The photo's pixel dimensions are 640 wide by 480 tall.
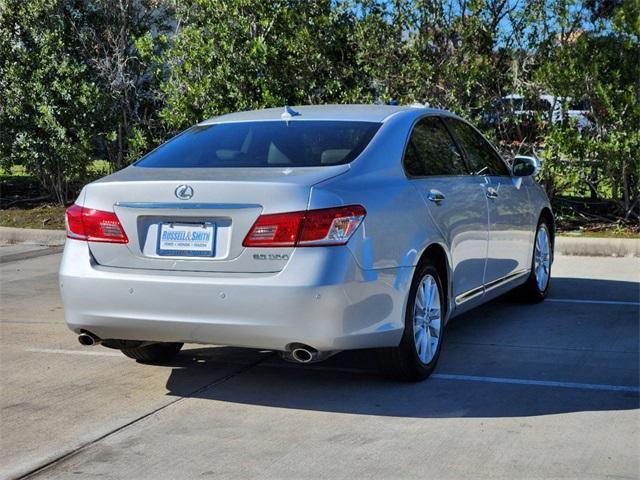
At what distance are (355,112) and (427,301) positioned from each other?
4.32ft

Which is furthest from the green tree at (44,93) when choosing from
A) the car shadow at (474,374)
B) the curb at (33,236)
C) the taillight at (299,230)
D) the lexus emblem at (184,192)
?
the taillight at (299,230)

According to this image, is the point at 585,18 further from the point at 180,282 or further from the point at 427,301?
the point at 180,282

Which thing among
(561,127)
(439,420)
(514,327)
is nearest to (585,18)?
(561,127)

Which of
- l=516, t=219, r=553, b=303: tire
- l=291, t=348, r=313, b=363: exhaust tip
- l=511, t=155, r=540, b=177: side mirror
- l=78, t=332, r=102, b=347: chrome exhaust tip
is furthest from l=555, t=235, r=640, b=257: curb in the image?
l=78, t=332, r=102, b=347: chrome exhaust tip

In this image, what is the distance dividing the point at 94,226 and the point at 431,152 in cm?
222

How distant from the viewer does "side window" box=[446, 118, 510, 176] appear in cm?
742

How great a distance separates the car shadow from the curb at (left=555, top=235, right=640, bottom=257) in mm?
3292

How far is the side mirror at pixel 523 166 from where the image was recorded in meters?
8.13

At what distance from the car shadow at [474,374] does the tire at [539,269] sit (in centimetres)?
40

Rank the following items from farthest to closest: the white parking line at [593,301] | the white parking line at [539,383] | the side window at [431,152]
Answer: the white parking line at [593,301], the side window at [431,152], the white parking line at [539,383]

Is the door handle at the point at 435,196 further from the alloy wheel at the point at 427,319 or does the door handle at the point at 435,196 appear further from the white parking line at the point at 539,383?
the white parking line at the point at 539,383

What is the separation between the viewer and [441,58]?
12.7 metres

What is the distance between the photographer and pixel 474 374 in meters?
6.37

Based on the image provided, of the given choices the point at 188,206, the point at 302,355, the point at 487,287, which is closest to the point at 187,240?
the point at 188,206
